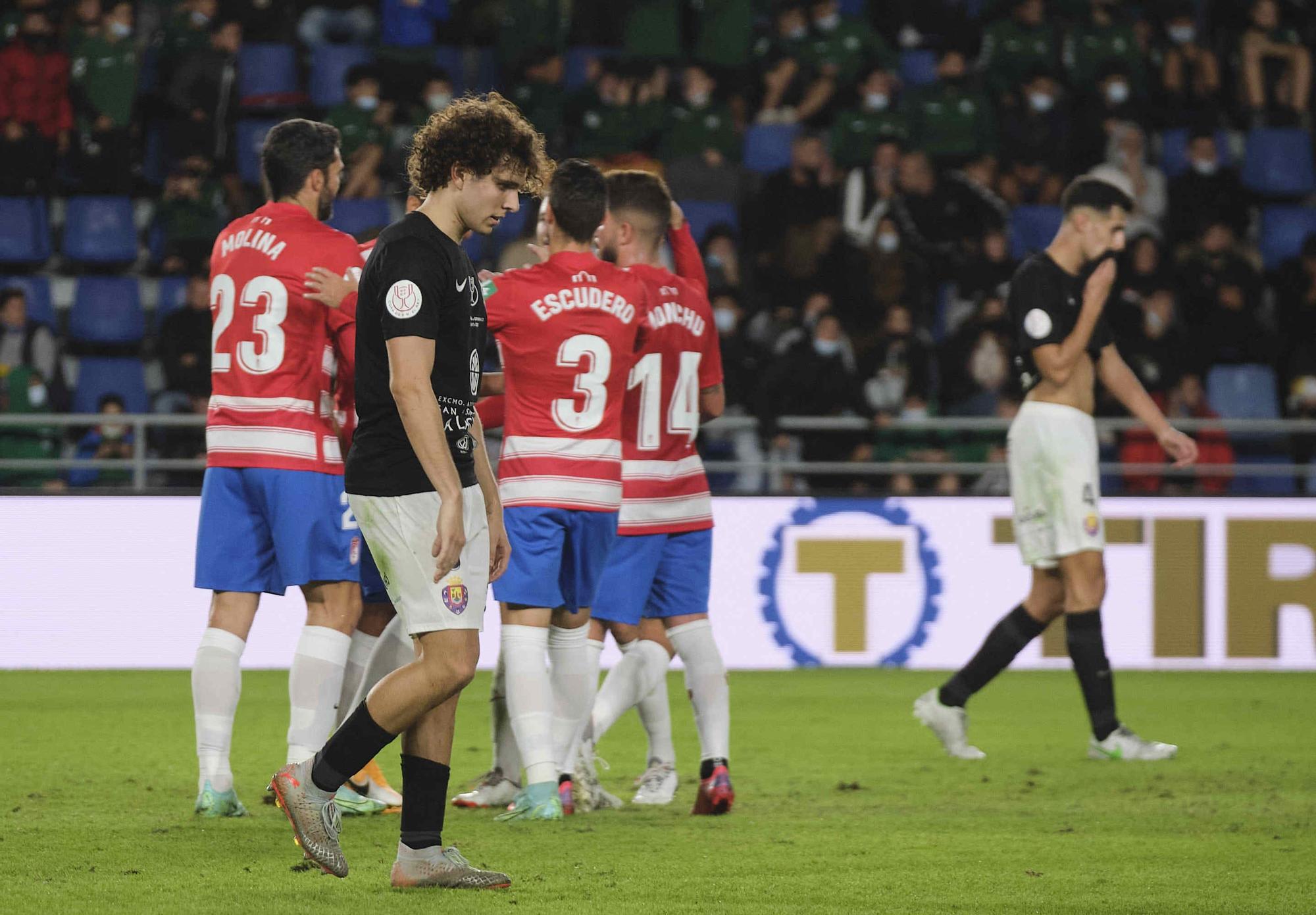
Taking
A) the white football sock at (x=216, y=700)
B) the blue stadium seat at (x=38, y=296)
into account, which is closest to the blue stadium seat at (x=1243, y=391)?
the blue stadium seat at (x=38, y=296)

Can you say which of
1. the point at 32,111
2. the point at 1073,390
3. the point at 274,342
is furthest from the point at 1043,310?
the point at 32,111

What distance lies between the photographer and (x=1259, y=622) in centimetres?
1188

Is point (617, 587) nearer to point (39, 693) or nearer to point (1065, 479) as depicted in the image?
point (1065, 479)

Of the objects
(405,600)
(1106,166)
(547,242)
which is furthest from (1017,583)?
(405,600)

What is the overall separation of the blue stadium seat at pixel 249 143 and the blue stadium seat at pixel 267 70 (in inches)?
16.3

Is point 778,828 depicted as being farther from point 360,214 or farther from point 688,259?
point 360,214

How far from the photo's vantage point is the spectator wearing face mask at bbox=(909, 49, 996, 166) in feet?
52.2

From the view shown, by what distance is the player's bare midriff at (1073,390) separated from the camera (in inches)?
322

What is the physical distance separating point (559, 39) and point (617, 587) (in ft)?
36.2

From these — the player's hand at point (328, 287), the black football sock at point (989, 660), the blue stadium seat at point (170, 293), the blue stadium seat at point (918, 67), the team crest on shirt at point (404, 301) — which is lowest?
the black football sock at point (989, 660)

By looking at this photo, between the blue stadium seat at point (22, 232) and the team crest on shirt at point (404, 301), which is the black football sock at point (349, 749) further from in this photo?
the blue stadium seat at point (22, 232)

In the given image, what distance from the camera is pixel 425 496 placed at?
4715 millimetres

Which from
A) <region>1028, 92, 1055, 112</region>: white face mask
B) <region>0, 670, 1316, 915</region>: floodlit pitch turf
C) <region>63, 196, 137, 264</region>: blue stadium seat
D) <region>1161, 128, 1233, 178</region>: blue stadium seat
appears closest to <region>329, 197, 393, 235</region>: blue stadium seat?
<region>63, 196, 137, 264</region>: blue stadium seat

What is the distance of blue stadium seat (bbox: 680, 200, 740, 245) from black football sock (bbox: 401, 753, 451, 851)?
10470mm
